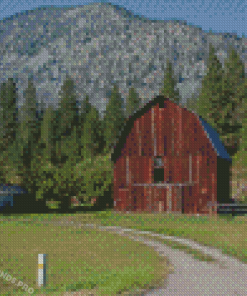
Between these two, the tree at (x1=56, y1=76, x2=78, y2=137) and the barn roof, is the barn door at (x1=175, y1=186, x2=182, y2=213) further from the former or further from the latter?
the tree at (x1=56, y1=76, x2=78, y2=137)

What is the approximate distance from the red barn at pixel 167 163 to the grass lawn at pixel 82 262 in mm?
15438

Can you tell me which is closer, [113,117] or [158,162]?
[158,162]

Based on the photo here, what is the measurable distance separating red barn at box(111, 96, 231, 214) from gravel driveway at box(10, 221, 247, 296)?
72.8 ft

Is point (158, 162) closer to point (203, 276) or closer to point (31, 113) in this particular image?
point (203, 276)

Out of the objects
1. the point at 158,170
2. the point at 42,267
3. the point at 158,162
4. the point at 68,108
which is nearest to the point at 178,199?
the point at 158,162

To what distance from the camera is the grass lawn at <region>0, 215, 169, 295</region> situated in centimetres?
1209

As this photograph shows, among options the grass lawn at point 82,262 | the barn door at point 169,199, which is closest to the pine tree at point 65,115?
the barn door at point 169,199

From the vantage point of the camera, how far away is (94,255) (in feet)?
57.9

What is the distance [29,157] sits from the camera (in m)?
55.4

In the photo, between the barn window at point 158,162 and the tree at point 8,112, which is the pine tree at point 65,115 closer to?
the tree at point 8,112

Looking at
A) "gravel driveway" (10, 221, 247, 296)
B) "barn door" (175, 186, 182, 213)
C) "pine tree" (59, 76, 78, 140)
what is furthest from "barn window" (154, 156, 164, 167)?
"pine tree" (59, 76, 78, 140)

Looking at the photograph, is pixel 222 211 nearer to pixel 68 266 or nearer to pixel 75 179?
pixel 75 179

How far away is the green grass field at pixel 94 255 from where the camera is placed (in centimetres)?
1239

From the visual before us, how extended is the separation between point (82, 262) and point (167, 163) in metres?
26.3
